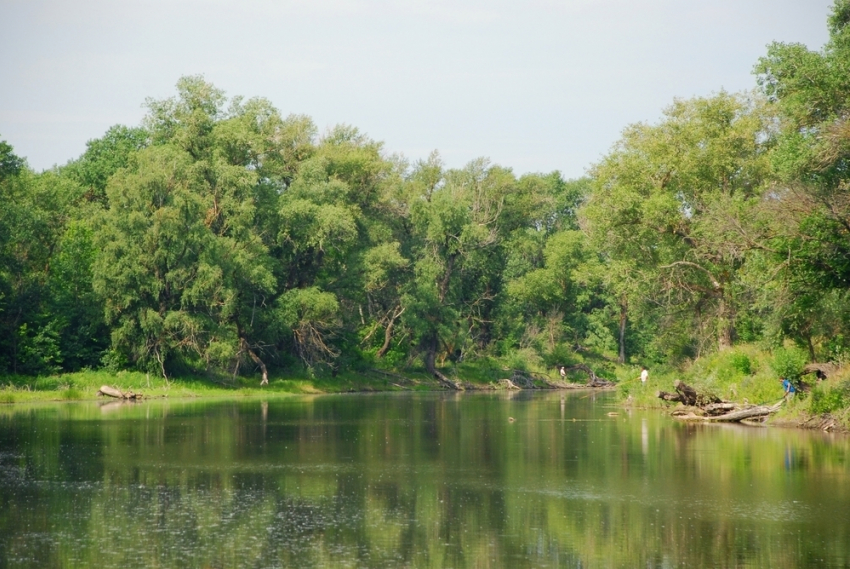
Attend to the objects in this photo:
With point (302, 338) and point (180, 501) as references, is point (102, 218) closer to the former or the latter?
point (302, 338)

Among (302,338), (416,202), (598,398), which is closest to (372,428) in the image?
(598,398)

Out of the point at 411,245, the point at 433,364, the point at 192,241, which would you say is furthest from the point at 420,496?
the point at 411,245

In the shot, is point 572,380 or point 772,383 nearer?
point 772,383

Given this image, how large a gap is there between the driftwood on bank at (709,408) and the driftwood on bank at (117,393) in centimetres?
3087

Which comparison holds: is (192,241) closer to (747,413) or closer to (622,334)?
(747,413)

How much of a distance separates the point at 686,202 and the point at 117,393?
33341 millimetres

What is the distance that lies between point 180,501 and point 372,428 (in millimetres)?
18736

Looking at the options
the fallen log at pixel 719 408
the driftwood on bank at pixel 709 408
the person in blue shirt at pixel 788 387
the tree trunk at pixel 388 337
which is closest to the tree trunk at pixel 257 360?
the tree trunk at pixel 388 337

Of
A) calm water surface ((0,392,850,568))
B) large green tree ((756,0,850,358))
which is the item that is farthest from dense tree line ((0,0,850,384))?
calm water surface ((0,392,850,568))

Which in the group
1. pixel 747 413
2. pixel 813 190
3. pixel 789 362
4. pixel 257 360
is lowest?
pixel 747 413

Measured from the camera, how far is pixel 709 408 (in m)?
42.1

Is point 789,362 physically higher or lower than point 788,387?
higher

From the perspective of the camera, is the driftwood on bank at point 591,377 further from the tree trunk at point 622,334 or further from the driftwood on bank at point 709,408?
the driftwood on bank at point 709,408

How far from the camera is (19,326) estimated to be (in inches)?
2387
